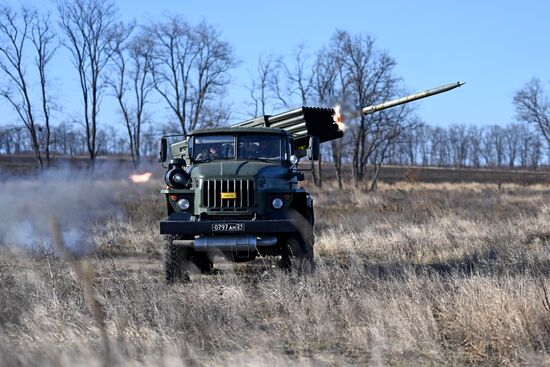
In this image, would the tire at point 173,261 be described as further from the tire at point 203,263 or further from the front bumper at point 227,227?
the tire at point 203,263

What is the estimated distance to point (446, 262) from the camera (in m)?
11.9


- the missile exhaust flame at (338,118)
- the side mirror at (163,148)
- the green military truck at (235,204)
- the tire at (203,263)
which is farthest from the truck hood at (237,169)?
the missile exhaust flame at (338,118)

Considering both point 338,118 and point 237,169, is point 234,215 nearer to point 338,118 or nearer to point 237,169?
point 237,169

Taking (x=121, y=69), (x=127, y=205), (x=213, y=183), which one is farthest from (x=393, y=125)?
(x=213, y=183)

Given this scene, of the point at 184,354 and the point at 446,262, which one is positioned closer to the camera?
the point at 184,354

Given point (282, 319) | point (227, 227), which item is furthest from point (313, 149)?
point (282, 319)

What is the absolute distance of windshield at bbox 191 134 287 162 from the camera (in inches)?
447

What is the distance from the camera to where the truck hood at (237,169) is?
33.5 feet

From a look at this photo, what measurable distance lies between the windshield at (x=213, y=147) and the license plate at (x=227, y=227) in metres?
1.76

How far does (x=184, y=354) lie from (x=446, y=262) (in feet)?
23.9

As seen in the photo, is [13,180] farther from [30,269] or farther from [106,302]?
[106,302]

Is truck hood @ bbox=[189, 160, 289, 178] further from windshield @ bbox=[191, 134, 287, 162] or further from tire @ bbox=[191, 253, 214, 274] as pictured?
tire @ bbox=[191, 253, 214, 274]

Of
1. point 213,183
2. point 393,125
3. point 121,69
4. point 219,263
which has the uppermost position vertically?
point 121,69

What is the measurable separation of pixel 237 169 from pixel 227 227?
3.24 ft
